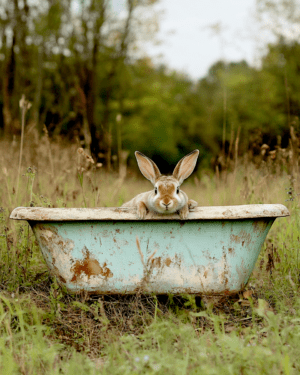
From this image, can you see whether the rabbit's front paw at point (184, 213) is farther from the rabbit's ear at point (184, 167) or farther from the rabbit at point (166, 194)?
the rabbit's ear at point (184, 167)

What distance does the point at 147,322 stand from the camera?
225 cm

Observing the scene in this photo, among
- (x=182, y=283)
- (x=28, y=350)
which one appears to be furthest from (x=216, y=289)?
(x=28, y=350)

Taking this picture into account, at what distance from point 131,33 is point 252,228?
11398 millimetres

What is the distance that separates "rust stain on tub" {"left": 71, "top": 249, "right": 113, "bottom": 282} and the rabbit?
0.42 meters

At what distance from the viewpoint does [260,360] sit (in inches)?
59.4

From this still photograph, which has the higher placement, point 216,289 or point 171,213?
point 171,213

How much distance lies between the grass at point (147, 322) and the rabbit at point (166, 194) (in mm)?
517

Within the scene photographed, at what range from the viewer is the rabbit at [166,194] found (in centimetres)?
203

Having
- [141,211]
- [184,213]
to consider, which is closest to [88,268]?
[141,211]

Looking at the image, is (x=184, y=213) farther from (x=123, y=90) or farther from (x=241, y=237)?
(x=123, y=90)

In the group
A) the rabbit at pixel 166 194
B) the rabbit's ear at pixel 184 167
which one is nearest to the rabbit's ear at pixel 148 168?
the rabbit at pixel 166 194

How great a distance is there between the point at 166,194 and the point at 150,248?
0.39 metres

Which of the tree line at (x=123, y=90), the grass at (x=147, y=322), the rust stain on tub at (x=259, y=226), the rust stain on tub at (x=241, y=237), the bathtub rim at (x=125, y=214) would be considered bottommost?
the grass at (x=147, y=322)

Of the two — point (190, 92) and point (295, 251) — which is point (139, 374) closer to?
point (295, 251)
